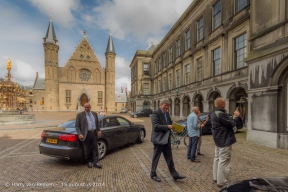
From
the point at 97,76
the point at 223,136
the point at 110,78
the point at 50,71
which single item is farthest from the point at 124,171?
the point at 97,76

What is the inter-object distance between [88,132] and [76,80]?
46826 millimetres

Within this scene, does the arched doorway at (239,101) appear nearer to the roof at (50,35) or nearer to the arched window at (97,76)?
the arched window at (97,76)

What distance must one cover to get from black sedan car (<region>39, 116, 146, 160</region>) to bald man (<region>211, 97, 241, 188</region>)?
3705 millimetres

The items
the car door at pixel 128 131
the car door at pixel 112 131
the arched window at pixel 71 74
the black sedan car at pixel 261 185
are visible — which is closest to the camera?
the black sedan car at pixel 261 185

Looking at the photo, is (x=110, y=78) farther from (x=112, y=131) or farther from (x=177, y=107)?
(x=112, y=131)

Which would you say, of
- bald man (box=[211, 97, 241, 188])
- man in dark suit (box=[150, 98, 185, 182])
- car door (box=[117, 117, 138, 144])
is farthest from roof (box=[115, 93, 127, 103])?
bald man (box=[211, 97, 241, 188])

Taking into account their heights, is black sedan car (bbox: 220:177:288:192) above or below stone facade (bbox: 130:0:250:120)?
below

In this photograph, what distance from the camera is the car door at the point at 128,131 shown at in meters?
6.75

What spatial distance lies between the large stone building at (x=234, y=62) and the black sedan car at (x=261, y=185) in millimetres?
5927

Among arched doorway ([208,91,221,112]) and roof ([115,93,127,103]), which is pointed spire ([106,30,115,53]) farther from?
arched doorway ([208,91,221,112])

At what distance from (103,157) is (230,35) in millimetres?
13177

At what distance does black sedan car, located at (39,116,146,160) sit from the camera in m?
4.72

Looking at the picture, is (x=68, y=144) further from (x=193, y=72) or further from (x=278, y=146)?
(x=193, y=72)

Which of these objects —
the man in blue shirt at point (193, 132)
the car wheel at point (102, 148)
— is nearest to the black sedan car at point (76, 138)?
the car wheel at point (102, 148)
